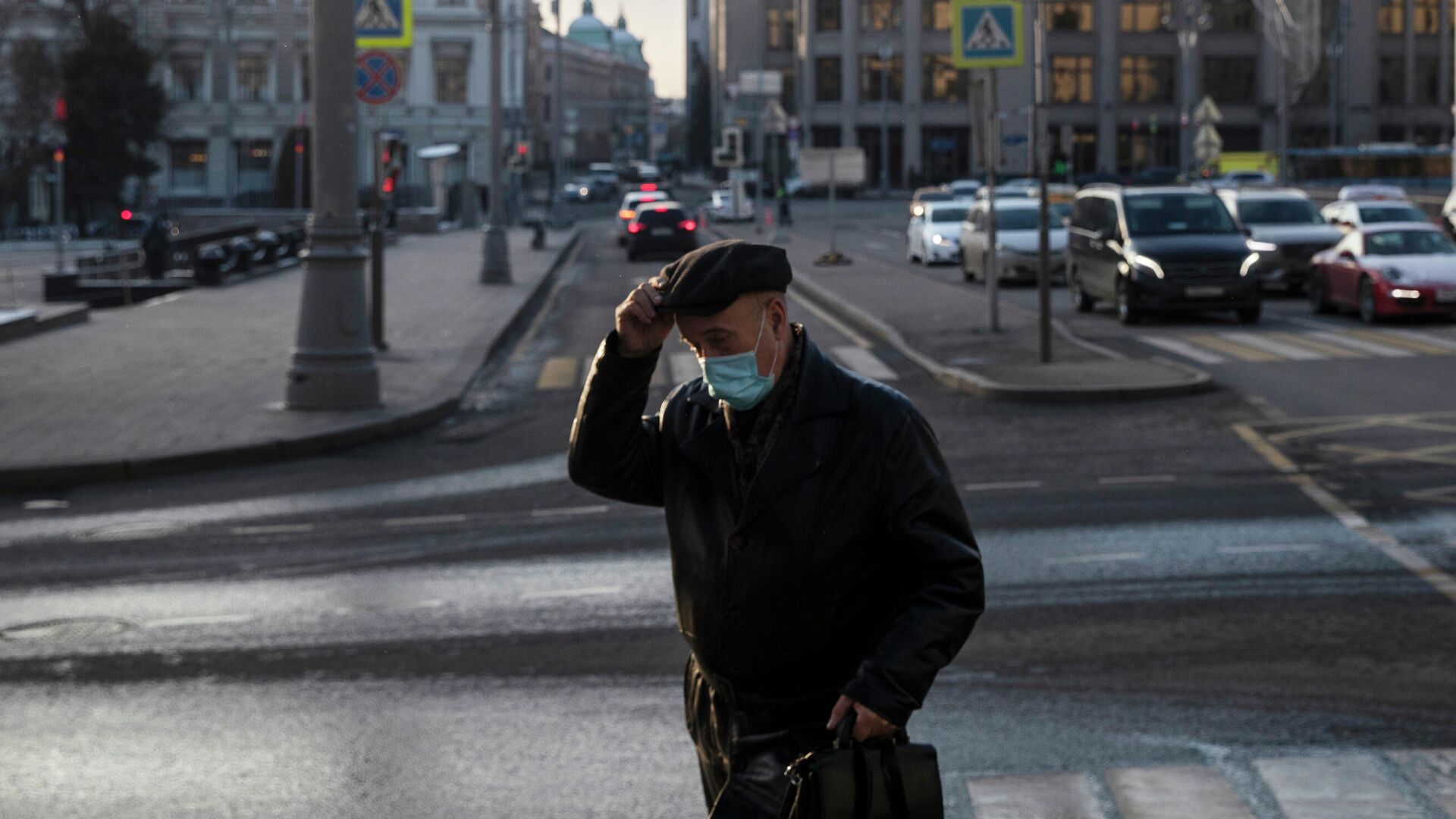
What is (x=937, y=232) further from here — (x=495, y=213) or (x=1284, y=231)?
(x=1284, y=231)

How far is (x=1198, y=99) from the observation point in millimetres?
101062

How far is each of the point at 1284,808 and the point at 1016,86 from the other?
97.7 m

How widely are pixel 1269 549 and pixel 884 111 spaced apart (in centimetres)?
9235

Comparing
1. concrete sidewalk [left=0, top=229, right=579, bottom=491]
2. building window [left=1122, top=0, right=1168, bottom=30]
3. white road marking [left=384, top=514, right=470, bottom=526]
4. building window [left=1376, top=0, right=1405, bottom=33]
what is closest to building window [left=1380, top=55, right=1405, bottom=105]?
building window [left=1376, top=0, right=1405, bottom=33]

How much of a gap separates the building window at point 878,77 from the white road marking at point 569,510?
9473 cm

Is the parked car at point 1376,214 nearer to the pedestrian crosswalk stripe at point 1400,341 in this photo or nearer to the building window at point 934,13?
the pedestrian crosswalk stripe at point 1400,341

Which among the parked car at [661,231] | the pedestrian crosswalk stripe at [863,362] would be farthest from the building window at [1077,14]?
the pedestrian crosswalk stripe at [863,362]

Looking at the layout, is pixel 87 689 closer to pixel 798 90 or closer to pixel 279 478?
pixel 279 478

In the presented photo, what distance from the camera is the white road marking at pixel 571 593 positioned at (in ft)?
29.1

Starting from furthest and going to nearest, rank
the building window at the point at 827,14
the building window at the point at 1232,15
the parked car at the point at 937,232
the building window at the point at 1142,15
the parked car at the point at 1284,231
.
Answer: the building window at the point at 827,14, the building window at the point at 1232,15, the building window at the point at 1142,15, the parked car at the point at 937,232, the parked car at the point at 1284,231

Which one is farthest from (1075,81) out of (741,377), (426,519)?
(741,377)

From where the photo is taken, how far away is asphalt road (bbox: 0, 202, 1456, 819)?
6.11 m

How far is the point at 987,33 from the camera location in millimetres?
19984

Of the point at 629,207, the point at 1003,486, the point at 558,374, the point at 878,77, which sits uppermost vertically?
the point at 878,77
